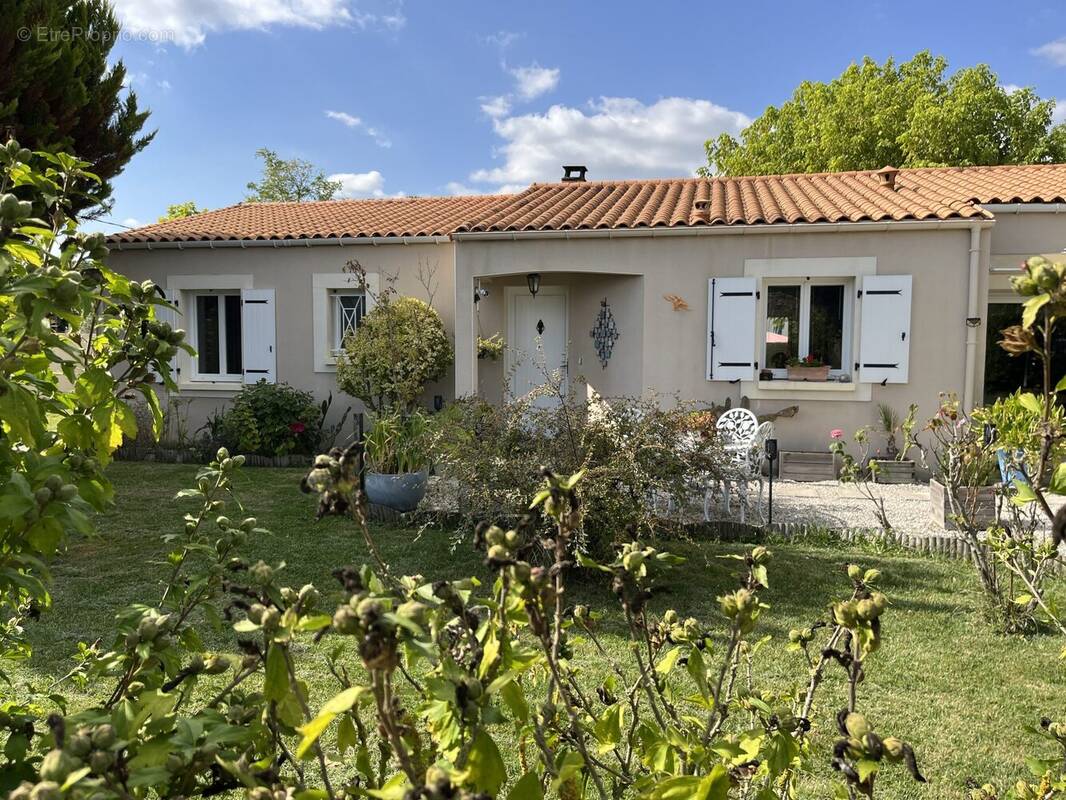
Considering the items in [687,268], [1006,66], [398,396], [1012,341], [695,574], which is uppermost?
[1006,66]

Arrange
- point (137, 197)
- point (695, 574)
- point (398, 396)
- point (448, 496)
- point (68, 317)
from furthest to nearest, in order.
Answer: point (137, 197) → point (398, 396) → point (448, 496) → point (695, 574) → point (68, 317)

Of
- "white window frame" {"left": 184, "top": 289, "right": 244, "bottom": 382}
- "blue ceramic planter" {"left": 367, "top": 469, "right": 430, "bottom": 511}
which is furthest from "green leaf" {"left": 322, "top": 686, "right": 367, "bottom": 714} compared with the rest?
"white window frame" {"left": 184, "top": 289, "right": 244, "bottom": 382}

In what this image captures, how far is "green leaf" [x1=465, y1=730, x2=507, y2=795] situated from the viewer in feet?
3.05

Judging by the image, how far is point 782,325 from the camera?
10266 mm

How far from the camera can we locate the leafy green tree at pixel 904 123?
22.5 meters

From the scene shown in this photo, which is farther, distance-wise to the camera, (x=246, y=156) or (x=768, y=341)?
(x=246, y=156)

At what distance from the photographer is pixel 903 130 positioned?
23922 millimetres

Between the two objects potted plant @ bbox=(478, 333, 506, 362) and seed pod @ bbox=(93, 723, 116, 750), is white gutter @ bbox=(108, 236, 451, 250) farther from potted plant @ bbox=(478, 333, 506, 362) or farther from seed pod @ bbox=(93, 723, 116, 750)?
seed pod @ bbox=(93, 723, 116, 750)

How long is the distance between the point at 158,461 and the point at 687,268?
8.26m

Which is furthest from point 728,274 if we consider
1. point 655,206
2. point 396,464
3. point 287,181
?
point 287,181

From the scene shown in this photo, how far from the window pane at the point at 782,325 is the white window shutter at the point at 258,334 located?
7803 millimetres

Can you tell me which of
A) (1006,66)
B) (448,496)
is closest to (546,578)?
(448,496)

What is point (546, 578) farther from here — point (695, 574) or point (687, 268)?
point (687, 268)

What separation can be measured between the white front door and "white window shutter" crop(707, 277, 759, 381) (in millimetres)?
2907
